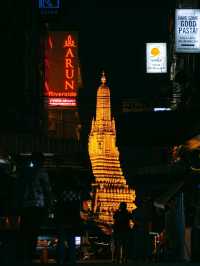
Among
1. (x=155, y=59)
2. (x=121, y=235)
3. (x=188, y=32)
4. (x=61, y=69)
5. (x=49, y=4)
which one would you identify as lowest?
(x=121, y=235)

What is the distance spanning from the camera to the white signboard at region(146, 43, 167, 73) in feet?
179

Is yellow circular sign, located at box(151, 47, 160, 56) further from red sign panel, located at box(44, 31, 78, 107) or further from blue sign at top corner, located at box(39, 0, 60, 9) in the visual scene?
blue sign at top corner, located at box(39, 0, 60, 9)

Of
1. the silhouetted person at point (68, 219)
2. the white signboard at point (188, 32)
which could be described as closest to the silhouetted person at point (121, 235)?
the silhouetted person at point (68, 219)

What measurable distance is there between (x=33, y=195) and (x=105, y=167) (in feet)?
242

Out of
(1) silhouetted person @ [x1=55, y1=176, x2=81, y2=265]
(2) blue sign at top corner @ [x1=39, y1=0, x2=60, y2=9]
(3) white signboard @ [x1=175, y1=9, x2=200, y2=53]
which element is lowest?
(1) silhouetted person @ [x1=55, y1=176, x2=81, y2=265]

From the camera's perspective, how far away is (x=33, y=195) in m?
13.9

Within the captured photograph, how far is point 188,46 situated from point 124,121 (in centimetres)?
498

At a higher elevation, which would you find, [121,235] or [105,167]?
[105,167]

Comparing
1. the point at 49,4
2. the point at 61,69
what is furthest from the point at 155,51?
the point at 49,4

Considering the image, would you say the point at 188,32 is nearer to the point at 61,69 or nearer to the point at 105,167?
the point at 61,69

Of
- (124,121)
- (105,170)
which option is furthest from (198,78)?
(105,170)

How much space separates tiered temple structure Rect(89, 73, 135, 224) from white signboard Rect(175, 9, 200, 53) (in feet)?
127

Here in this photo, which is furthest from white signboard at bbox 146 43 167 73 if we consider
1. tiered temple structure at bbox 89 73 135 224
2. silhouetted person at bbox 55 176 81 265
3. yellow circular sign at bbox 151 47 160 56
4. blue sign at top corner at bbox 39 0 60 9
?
silhouetted person at bbox 55 176 81 265

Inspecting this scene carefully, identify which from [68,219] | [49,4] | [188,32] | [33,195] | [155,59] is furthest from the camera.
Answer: [155,59]
